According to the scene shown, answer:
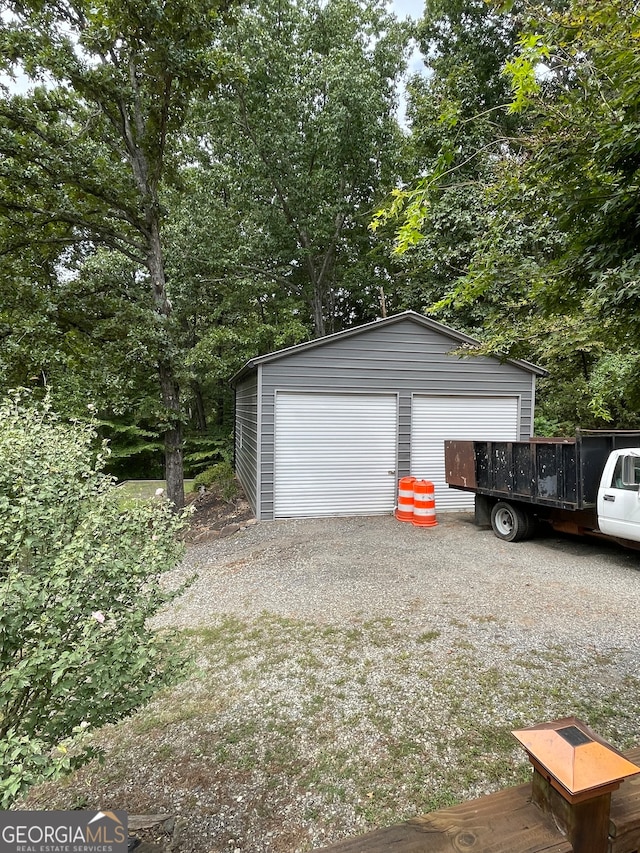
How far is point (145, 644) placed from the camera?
1.65 meters

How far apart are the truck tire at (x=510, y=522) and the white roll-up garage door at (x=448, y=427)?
1.86 m

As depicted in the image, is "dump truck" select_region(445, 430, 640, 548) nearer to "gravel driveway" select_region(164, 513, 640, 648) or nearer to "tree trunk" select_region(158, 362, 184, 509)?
"gravel driveway" select_region(164, 513, 640, 648)

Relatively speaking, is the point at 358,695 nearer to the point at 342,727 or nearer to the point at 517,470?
Answer: the point at 342,727

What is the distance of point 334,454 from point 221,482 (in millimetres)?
5085

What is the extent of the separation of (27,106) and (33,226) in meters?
1.76

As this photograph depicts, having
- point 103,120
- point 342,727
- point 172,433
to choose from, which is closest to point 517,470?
point 342,727

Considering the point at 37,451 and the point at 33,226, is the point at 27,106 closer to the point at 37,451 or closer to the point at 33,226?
the point at 33,226

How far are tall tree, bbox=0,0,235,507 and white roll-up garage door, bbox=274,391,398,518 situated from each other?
2.24 m

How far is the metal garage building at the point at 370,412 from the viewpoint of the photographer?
25.9 ft

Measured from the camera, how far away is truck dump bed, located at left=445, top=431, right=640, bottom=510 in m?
5.21

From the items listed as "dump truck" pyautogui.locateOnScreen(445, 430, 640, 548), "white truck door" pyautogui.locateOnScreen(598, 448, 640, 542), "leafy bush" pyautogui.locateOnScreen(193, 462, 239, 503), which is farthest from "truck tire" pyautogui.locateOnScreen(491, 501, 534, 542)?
"leafy bush" pyautogui.locateOnScreen(193, 462, 239, 503)

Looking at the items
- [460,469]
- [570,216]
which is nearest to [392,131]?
[460,469]

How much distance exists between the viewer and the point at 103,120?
Result: 25.7 feet

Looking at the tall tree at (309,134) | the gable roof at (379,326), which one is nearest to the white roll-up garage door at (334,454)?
the gable roof at (379,326)
